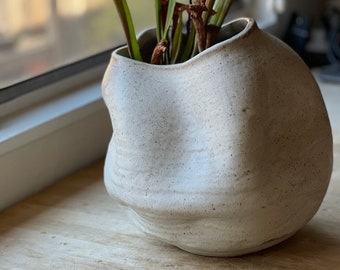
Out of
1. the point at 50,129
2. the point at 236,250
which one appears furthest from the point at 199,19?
the point at 50,129

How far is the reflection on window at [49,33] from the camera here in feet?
3.54

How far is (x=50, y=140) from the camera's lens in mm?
1055

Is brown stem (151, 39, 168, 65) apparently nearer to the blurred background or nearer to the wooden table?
the wooden table

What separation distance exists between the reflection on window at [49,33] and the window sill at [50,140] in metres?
0.06

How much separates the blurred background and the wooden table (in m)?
0.20

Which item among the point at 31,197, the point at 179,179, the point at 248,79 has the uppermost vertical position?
the point at 248,79

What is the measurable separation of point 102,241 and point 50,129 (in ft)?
0.74

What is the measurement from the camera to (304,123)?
0.78m

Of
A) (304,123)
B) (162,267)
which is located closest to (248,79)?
(304,123)

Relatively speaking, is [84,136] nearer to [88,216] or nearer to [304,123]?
[88,216]

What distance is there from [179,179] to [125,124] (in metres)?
0.08

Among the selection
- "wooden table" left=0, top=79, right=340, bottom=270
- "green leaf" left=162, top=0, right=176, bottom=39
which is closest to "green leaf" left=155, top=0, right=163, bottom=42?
"green leaf" left=162, top=0, right=176, bottom=39

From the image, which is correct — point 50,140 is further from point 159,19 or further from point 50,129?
point 159,19

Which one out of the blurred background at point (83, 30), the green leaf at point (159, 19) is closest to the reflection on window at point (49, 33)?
the blurred background at point (83, 30)
